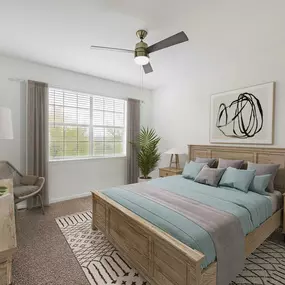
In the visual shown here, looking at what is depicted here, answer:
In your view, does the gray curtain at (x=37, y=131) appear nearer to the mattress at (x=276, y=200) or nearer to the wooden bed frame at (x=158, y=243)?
the wooden bed frame at (x=158, y=243)

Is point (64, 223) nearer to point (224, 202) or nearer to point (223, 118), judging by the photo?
point (224, 202)

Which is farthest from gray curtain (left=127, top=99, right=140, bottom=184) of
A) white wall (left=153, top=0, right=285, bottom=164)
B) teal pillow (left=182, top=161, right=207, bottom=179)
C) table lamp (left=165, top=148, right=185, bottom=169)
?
teal pillow (left=182, top=161, right=207, bottom=179)

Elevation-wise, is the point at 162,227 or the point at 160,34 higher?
the point at 160,34

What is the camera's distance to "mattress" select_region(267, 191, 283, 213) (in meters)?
2.51

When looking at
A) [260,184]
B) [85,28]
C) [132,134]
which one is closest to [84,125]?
[132,134]

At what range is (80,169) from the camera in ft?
14.0

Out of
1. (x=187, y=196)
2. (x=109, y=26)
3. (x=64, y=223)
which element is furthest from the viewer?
(x=64, y=223)

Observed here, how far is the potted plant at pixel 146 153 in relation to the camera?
475cm

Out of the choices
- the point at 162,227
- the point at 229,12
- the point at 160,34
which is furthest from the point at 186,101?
the point at 162,227

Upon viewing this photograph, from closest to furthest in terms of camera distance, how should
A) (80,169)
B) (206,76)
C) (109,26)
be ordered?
1. (109,26)
2. (206,76)
3. (80,169)

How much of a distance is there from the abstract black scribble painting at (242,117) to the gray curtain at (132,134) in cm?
209

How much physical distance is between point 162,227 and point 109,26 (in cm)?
254

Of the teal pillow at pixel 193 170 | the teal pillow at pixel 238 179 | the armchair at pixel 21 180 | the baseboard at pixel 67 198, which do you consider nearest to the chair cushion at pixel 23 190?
the armchair at pixel 21 180

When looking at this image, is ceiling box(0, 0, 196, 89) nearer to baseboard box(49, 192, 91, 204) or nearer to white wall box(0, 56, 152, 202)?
white wall box(0, 56, 152, 202)
